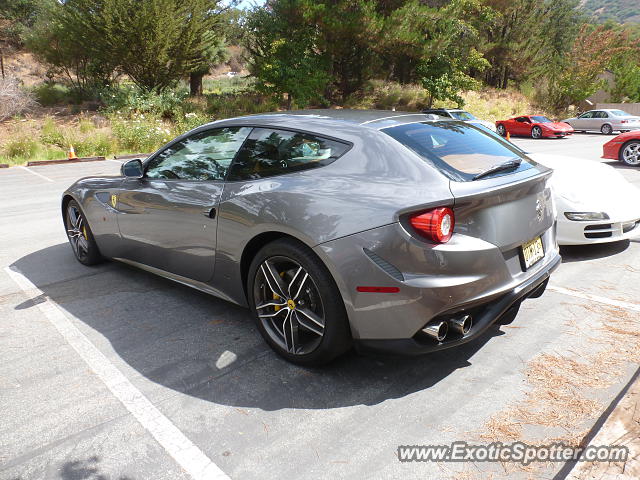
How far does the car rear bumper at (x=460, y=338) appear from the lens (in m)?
2.75

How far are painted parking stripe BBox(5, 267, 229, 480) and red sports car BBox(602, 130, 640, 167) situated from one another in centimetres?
1357

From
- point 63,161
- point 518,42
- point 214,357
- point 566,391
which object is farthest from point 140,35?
point 518,42

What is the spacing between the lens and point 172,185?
397 cm

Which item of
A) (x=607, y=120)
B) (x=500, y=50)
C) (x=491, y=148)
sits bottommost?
(x=607, y=120)

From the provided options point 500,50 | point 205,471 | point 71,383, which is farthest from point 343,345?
point 500,50

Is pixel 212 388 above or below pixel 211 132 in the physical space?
below

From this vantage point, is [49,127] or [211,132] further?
[49,127]

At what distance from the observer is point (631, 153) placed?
1288 centimetres

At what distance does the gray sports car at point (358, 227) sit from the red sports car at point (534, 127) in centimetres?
2359

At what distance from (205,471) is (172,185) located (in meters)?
2.30

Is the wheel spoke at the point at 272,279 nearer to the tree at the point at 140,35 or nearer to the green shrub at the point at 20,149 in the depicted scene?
the green shrub at the point at 20,149

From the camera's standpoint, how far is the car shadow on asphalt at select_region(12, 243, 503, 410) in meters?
2.97

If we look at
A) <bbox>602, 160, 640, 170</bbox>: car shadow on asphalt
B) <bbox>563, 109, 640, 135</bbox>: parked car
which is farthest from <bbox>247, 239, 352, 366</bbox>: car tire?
<bbox>563, 109, 640, 135</bbox>: parked car

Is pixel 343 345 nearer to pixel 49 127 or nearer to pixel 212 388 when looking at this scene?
pixel 212 388
